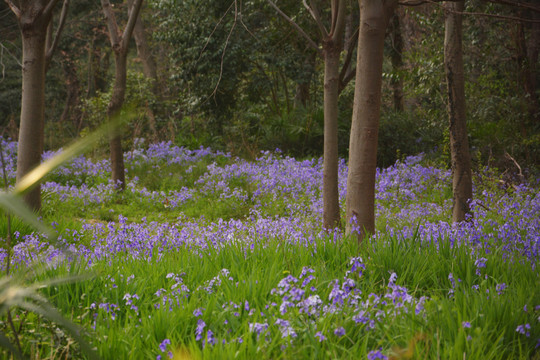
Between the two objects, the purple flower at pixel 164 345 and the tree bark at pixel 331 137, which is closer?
the purple flower at pixel 164 345

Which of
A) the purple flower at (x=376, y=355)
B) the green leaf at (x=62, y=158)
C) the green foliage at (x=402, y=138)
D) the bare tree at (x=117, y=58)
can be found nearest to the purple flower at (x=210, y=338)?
the purple flower at (x=376, y=355)

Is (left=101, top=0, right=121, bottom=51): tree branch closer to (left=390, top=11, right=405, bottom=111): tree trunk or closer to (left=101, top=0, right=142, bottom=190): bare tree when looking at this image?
(left=101, top=0, right=142, bottom=190): bare tree

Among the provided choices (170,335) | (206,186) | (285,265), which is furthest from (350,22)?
(170,335)

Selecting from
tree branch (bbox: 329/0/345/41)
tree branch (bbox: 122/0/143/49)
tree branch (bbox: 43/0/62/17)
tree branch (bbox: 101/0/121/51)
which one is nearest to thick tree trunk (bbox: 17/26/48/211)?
tree branch (bbox: 43/0/62/17)

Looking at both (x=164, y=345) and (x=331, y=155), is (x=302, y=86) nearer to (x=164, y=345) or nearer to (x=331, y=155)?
(x=331, y=155)

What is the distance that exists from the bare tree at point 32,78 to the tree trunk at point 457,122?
5.09 meters

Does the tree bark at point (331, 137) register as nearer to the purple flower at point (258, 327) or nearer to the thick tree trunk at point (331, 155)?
the thick tree trunk at point (331, 155)

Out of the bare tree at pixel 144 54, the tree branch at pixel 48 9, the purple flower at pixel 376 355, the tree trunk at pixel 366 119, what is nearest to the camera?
the purple flower at pixel 376 355

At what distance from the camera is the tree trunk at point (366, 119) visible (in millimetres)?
4312

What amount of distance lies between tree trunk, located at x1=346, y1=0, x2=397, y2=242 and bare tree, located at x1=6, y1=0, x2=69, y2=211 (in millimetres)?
4277

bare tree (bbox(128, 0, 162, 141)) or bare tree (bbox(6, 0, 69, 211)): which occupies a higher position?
bare tree (bbox(128, 0, 162, 141))

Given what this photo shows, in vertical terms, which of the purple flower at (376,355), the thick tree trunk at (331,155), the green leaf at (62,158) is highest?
the thick tree trunk at (331,155)

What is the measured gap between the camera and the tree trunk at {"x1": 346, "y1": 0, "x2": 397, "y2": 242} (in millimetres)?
4312

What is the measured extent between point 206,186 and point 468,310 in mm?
7938
